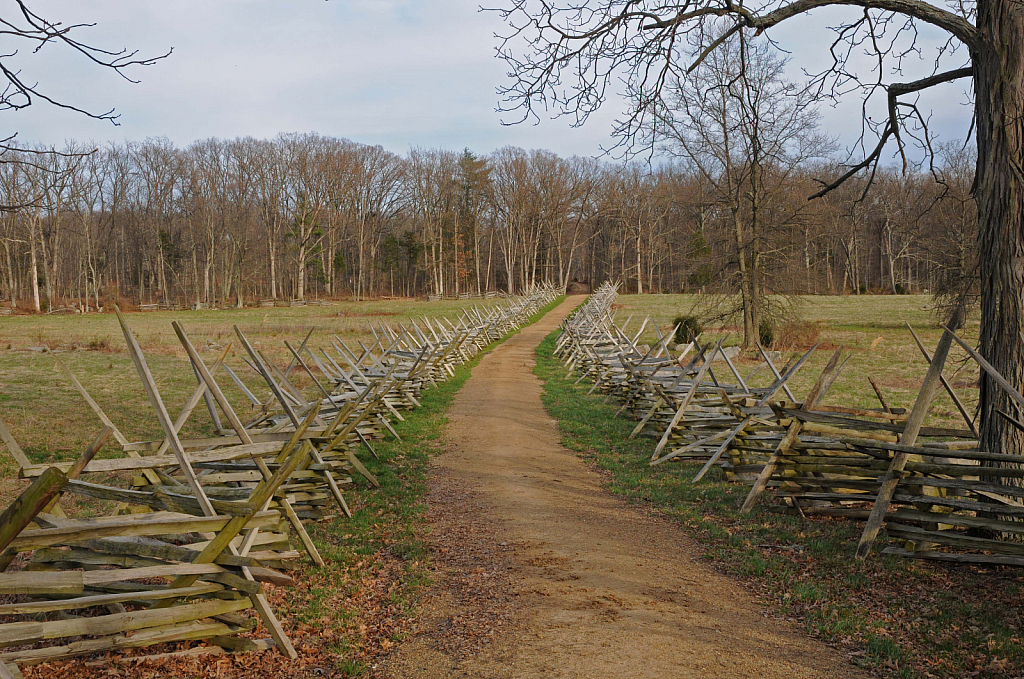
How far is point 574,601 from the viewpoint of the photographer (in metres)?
4.63

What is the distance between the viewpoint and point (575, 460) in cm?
916

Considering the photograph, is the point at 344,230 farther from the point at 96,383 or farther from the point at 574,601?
the point at 574,601

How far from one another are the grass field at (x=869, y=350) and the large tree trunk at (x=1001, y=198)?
3.74ft

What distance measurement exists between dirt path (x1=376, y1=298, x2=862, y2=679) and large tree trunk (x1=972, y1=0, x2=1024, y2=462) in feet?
8.88

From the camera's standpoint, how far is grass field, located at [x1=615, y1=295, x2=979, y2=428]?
12883 mm

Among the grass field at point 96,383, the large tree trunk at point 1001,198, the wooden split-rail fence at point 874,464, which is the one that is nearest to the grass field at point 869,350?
the large tree trunk at point 1001,198

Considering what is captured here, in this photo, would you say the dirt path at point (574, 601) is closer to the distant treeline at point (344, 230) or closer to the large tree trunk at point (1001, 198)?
the large tree trunk at point (1001, 198)

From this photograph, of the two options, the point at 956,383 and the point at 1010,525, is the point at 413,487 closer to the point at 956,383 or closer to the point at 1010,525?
the point at 1010,525

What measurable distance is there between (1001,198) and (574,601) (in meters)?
4.37

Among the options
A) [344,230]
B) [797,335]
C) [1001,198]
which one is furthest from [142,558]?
[344,230]

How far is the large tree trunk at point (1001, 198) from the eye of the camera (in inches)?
200

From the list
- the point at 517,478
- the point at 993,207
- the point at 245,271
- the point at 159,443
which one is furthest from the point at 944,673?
the point at 245,271

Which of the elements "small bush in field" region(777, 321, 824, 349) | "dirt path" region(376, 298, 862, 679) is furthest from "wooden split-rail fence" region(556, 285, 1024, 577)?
"small bush in field" region(777, 321, 824, 349)

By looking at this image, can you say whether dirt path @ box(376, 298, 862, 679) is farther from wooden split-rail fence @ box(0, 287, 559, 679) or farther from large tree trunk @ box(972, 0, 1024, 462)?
large tree trunk @ box(972, 0, 1024, 462)
